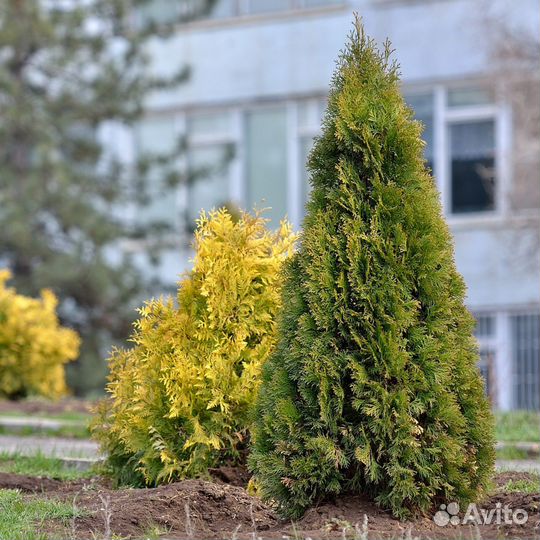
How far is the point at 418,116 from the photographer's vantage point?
776 inches

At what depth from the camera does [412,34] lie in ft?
65.4

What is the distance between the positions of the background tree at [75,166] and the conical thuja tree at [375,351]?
499 inches

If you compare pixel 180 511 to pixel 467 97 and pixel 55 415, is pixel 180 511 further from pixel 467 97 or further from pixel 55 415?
pixel 467 97

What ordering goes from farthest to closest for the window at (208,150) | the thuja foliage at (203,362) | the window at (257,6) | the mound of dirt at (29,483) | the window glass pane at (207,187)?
the window at (208,150) < the window glass pane at (207,187) < the window at (257,6) < the mound of dirt at (29,483) < the thuja foliage at (203,362)

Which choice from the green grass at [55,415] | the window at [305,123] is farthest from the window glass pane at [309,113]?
the green grass at [55,415]

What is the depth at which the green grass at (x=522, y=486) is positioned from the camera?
19.1 feet

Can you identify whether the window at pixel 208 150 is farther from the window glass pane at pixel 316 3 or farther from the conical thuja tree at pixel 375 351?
the conical thuja tree at pixel 375 351

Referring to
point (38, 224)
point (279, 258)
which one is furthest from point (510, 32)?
point (279, 258)

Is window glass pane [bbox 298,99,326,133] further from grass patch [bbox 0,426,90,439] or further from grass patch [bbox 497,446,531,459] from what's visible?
grass patch [bbox 497,446,531,459]

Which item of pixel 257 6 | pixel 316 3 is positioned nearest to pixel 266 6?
pixel 257 6

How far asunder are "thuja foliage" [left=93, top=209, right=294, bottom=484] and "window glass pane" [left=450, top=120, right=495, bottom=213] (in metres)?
13.4

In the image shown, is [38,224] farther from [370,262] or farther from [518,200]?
[370,262]

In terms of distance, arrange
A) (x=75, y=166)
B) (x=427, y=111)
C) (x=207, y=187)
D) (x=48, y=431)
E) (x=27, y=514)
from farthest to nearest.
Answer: (x=207, y=187), (x=427, y=111), (x=75, y=166), (x=48, y=431), (x=27, y=514)

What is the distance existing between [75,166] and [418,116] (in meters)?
5.94
